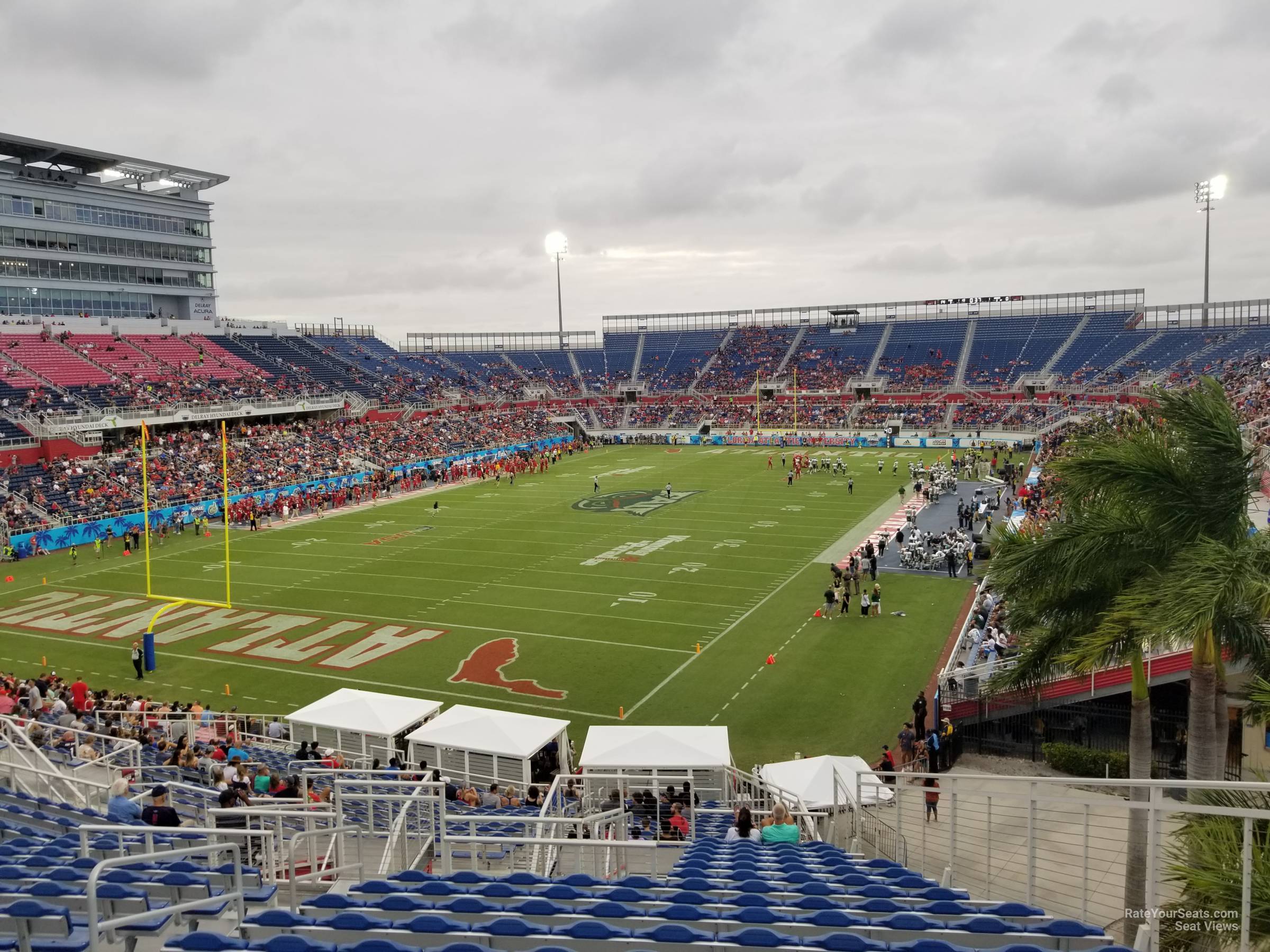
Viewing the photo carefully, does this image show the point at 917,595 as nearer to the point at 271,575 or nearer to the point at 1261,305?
the point at 271,575

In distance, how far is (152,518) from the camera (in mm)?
38906

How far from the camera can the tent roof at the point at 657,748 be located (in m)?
13.9

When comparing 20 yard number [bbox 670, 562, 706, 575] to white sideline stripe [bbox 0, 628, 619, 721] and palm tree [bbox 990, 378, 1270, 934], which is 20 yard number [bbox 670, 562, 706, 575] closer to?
white sideline stripe [bbox 0, 628, 619, 721]

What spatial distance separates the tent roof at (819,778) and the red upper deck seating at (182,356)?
51937 millimetres

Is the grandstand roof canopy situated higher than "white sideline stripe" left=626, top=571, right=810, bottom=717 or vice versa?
the grandstand roof canopy

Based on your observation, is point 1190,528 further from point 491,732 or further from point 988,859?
point 491,732

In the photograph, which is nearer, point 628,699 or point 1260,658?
point 1260,658

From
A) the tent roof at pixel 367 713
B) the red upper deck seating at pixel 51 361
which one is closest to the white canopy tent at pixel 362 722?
the tent roof at pixel 367 713

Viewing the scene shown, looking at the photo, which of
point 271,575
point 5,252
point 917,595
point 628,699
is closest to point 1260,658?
point 628,699

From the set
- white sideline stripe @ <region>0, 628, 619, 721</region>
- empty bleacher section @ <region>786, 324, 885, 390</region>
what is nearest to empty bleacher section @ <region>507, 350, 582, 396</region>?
empty bleacher section @ <region>786, 324, 885, 390</region>

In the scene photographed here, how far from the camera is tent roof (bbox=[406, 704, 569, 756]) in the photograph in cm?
1498

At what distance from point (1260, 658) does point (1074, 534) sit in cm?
202

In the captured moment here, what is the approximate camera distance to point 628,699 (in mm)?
19703

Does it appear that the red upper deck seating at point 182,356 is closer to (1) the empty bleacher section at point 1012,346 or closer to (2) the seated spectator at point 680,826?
(2) the seated spectator at point 680,826
